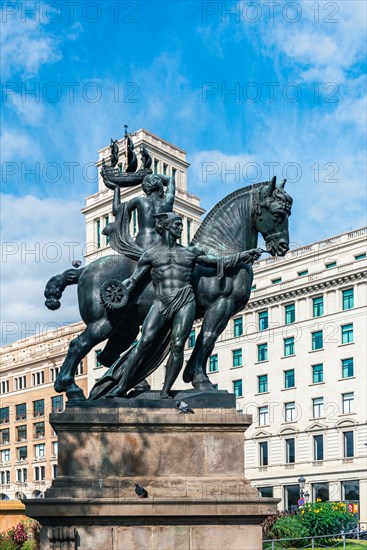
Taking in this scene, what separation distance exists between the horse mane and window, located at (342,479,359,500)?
62.2 meters

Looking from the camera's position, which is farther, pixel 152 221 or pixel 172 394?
pixel 152 221

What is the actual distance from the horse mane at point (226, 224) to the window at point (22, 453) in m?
100

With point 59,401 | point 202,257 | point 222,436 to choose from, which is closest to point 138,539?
point 222,436

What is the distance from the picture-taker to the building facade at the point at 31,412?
107 m

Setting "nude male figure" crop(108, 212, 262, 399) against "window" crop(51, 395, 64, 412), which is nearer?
"nude male figure" crop(108, 212, 262, 399)

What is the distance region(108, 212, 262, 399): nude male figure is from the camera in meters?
14.4

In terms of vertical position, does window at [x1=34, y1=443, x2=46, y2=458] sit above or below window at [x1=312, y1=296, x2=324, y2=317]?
below

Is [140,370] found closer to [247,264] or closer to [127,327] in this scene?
[127,327]

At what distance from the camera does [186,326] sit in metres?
14.5

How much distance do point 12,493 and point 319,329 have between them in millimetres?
50836

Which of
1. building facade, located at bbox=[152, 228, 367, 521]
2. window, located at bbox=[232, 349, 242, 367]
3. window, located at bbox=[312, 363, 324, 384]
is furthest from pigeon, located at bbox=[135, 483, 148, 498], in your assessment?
window, located at bbox=[232, 349, 242, 367]

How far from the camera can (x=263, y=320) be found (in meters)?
85.6

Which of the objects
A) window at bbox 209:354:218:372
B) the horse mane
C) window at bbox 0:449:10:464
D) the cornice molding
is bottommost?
window at bbox 0:449:10:464

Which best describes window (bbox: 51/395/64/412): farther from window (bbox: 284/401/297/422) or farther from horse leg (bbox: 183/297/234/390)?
horse leg (bbox: 183/297/234/390)
